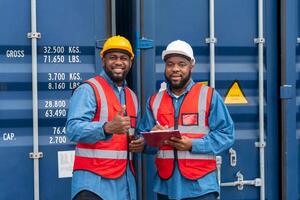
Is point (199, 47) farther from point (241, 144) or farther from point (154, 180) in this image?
point (154, 180)

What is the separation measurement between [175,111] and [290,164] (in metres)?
1.13

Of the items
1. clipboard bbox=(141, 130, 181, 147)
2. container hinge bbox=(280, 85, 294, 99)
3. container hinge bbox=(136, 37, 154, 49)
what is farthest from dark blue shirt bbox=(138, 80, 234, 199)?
container hinge bbox=(280, 85, 294, 99)

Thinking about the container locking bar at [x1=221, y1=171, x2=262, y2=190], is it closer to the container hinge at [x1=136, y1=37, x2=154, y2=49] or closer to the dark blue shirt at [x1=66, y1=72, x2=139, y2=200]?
the dark blue shirt at [x1=66, y1=72, x2=139, y2=200]

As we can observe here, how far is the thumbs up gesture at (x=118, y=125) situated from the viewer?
9.40 ft

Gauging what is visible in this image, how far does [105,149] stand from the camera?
301 centimetres

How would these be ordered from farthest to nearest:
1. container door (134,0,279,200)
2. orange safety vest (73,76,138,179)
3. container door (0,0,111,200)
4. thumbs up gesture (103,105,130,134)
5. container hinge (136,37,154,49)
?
container door (134,0,279,200)
container hinge (136,37,154,49)
container door (0,0,111,200)
orange safety vest (73,76,138,179)
thumbs up gesture (103,105,130,134)

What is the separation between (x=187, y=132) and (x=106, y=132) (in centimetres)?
51

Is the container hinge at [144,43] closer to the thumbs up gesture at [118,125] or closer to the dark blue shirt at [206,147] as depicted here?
the dark blue shirt at [206,147]

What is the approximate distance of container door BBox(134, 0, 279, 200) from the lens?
11.9 ft

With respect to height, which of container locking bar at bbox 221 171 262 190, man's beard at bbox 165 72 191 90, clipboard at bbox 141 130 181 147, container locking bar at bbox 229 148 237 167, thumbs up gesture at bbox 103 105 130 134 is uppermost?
man's beard at bbox 165 72 191 90

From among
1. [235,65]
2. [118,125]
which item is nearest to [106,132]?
[118,125]

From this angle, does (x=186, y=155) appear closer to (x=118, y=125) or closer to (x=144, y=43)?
(x=118, y=125)

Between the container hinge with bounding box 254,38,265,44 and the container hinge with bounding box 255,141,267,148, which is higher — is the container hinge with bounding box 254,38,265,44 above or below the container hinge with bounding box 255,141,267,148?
above

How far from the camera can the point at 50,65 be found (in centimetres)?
346
